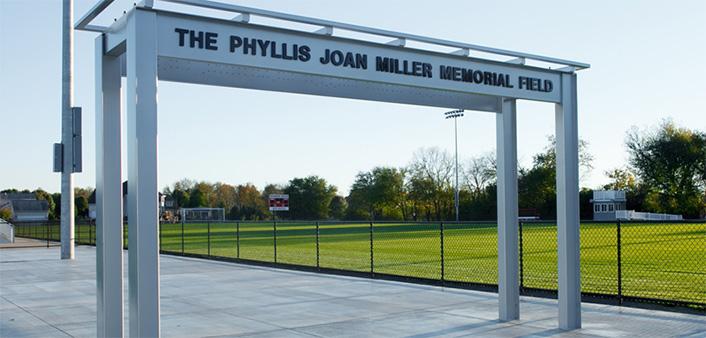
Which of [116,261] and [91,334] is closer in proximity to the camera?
[116,261]

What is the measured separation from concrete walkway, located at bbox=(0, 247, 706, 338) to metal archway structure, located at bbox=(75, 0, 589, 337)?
0.80 metres

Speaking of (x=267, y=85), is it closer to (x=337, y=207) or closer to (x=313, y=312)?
(x=313, y=312)

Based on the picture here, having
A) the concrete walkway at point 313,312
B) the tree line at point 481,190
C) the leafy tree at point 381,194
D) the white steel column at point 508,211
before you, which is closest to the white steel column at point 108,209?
the concrete walkway at point 313,312

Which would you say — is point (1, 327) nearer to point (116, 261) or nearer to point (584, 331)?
point (116, 261)

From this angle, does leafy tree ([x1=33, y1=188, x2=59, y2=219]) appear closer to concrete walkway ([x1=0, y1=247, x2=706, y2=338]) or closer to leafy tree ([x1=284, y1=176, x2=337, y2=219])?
leafy tree ([x1=284, y1=176, x2=337, y2=219])

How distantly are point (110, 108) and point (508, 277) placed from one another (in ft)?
18.5

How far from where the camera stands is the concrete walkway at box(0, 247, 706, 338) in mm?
9312

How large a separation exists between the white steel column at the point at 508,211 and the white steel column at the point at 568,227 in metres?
0.67

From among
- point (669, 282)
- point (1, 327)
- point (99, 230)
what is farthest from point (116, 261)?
point (669, 282)

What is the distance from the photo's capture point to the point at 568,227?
9320mm

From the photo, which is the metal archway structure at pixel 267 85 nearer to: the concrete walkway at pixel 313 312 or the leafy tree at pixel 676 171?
the concrete walkway at pixel 313 312

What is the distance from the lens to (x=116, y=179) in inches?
286

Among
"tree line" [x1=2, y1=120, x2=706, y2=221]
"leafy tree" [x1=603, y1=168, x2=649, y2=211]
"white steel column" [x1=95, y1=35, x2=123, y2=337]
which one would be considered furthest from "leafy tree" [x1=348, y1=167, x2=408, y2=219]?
"white steel column" [x1=95, y1=35, x2=123, y2=337]

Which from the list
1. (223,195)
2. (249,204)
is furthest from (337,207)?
(223,195)
